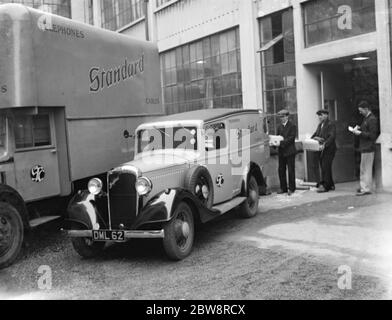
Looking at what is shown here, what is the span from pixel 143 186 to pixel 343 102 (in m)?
7.76

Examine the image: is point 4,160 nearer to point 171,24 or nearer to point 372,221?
point 372,221

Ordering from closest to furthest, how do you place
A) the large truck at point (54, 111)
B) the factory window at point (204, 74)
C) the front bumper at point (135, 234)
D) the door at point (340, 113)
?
the front bumper at point (135, 234), the large truck at point (54, 111), the door at point (340, 113), the factory window at point (204, 74)

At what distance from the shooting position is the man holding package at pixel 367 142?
34.1 feet

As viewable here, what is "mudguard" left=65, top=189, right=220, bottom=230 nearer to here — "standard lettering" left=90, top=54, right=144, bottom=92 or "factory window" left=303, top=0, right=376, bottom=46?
"standard lettering" left=90, top=54, right=144, bottom=92

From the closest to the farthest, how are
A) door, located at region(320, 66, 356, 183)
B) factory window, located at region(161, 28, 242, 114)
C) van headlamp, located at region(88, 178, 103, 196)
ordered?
van headlamp, located at region(88, 178, 103, 196)
door, located at region(320, 66, 356, 183)
factory window, located at region(161, 28, 242, 114)

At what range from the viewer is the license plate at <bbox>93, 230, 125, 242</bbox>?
260 inches

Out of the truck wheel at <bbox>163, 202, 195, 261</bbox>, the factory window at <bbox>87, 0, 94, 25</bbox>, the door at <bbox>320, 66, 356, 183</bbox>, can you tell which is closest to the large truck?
the truck wheel at <bbox>163, 202, 195, 261</bbox>

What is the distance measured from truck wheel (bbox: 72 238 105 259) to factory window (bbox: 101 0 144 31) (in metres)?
14.9

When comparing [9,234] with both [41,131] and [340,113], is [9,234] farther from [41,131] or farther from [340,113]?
[340,113]

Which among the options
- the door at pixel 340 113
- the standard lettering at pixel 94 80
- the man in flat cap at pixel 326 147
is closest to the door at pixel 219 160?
the standard lettering at pixel 94 80

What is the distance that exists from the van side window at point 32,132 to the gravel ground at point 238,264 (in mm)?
1646

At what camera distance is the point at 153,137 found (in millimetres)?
8438

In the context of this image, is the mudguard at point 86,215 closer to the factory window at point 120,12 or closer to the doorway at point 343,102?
the doorway at point 343,102
